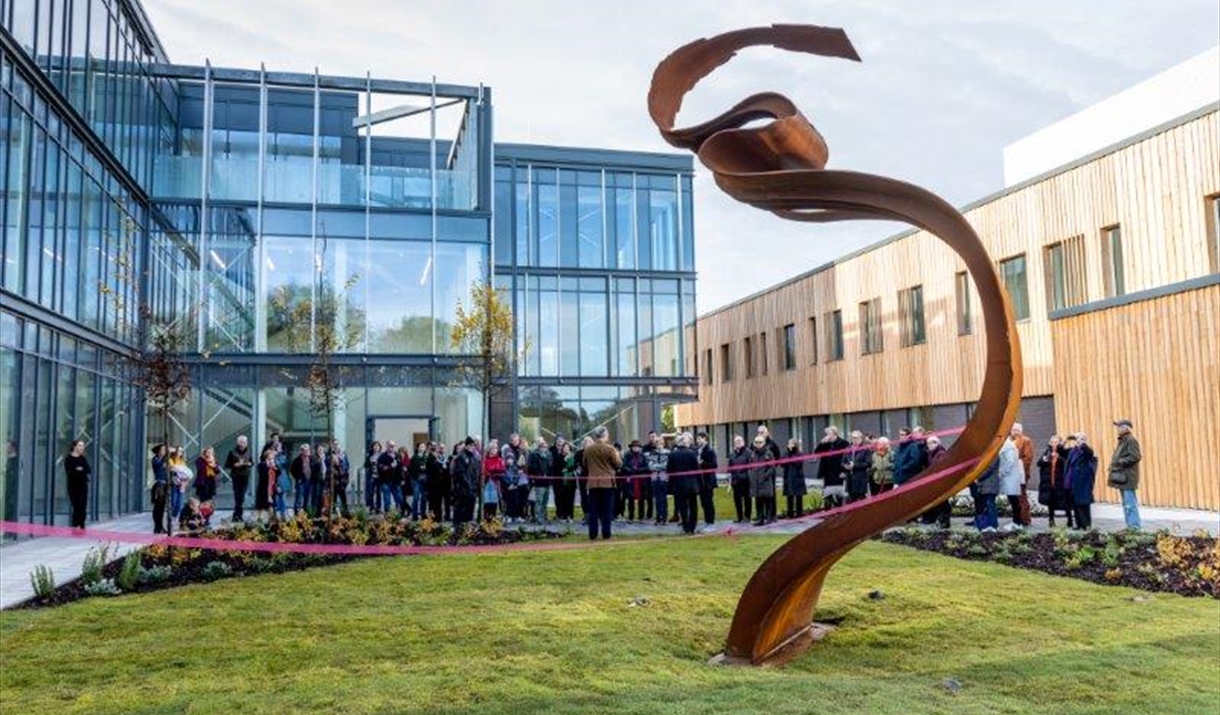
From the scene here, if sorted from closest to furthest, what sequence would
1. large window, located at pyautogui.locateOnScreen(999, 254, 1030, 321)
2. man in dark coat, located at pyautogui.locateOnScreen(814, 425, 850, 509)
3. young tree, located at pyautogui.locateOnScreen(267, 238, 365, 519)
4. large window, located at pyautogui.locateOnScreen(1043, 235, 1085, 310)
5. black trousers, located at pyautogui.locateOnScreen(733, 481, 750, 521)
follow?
black trousers, located at pyautogui.locateOnScreen(733, 481, 750, 521)
man in dark coat, located at pyautogui.locateOnScreen(814, 425, 850, 509)
young tree, located at pyautogui.locateOnScreen(267, 238, 365, 519)
large window, located at pyautogui.locateOnScreen(1043, 235, 1085, 310)
large window, located at pyautogui.locateOnScreen(999, 254, 1030, 321)

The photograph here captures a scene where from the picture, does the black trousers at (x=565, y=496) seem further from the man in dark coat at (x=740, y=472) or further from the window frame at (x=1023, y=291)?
the window frame at (x=1023, y=291)

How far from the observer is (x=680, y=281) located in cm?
3291

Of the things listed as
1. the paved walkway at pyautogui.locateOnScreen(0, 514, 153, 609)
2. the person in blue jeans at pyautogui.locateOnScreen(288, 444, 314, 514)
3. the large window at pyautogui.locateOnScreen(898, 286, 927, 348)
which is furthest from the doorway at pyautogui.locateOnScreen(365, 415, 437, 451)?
the large window at pyautogui.locateOnScreen(898, 286, 927, 348)

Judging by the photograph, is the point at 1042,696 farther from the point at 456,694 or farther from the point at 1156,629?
the point at 456,694

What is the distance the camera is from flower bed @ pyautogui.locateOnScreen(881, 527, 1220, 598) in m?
9.91

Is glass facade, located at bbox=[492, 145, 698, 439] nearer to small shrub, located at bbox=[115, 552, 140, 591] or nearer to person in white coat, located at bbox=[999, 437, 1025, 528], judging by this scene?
person in white coat, located at bbox=[999, 437, 1025, 528]

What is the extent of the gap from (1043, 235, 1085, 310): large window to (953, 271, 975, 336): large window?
2991 mm

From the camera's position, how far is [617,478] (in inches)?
592

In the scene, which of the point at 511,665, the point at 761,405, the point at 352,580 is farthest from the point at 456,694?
the point at 761,405

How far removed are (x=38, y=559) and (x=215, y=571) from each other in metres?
4.21

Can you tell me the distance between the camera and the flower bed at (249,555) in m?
10.5

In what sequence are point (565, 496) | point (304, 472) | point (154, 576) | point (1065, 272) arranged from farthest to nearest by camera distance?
point (1065, 272)
point (565, 496)
point (304, 472)
point (154, 576)

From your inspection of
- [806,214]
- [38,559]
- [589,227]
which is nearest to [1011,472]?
[806,214]

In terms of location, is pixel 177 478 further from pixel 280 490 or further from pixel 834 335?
pixel 834 335
